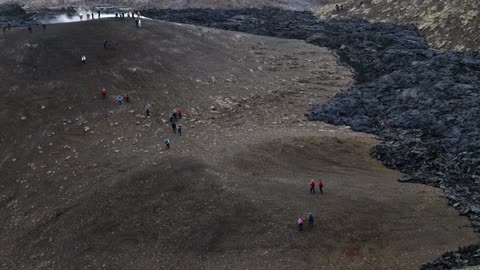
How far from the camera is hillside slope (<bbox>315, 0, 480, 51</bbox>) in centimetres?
6750

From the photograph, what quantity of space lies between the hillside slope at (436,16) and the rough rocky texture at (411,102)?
2.43m

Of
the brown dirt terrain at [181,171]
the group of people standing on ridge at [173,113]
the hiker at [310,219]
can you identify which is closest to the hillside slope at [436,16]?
the brown dirt terrain at [181,171]

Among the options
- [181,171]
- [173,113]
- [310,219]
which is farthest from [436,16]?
[181,171]

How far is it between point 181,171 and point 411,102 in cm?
2831

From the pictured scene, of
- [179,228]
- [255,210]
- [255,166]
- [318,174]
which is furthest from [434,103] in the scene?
[179,228]

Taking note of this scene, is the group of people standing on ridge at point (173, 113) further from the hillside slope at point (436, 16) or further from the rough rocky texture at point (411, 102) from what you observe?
the hillside slope at point (436, 16)

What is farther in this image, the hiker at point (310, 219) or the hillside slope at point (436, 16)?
the hillside slope at point (436, 16)

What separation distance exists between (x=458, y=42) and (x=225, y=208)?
156 ft

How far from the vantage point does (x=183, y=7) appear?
4026 inches

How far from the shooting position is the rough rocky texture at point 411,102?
1593 inches

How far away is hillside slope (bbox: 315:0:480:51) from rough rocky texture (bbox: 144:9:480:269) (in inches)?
95.8

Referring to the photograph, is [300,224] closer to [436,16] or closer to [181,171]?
[181,171]

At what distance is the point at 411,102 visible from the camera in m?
53.9

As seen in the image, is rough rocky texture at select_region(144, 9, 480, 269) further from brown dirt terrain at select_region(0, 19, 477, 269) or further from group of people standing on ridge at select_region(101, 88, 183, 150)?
group of people standing on ridge at select_region(101, 88, 183, 150)
